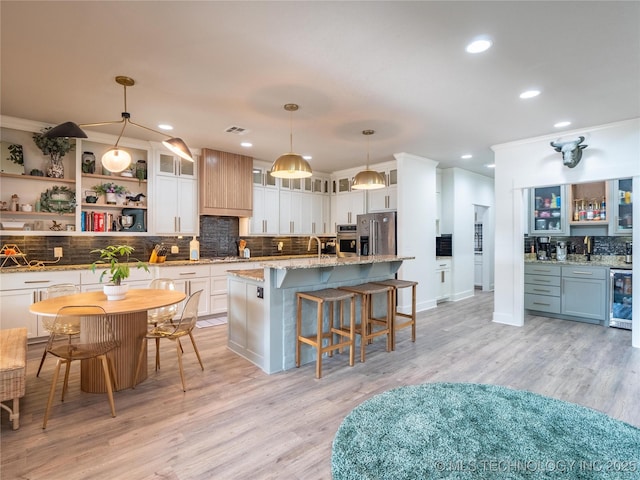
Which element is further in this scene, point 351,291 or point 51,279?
point 51,279

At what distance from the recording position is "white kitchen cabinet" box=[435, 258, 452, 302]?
6.50 m

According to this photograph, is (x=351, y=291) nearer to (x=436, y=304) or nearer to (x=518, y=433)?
(x=518, y=433)

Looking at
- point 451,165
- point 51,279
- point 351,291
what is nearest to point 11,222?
point 51,279

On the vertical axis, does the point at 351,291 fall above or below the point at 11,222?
below

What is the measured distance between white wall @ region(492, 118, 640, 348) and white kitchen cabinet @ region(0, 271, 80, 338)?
6.18m

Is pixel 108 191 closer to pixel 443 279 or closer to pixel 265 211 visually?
pixel 265 211

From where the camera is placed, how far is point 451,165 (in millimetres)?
6664

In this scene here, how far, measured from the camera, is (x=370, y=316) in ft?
13.9

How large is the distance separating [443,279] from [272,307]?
177 inches

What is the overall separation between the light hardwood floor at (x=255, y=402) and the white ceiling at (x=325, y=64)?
276 cm

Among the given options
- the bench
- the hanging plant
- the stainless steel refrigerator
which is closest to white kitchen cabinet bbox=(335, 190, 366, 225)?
the stainless steel refrigerator

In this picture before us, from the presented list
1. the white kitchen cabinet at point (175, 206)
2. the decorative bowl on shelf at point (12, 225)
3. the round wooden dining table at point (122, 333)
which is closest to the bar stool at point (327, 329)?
the round wooden dining table at point (122, 333)

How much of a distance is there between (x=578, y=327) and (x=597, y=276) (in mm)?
817

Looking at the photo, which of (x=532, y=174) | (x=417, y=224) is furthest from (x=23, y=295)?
(x=532, y=174)
